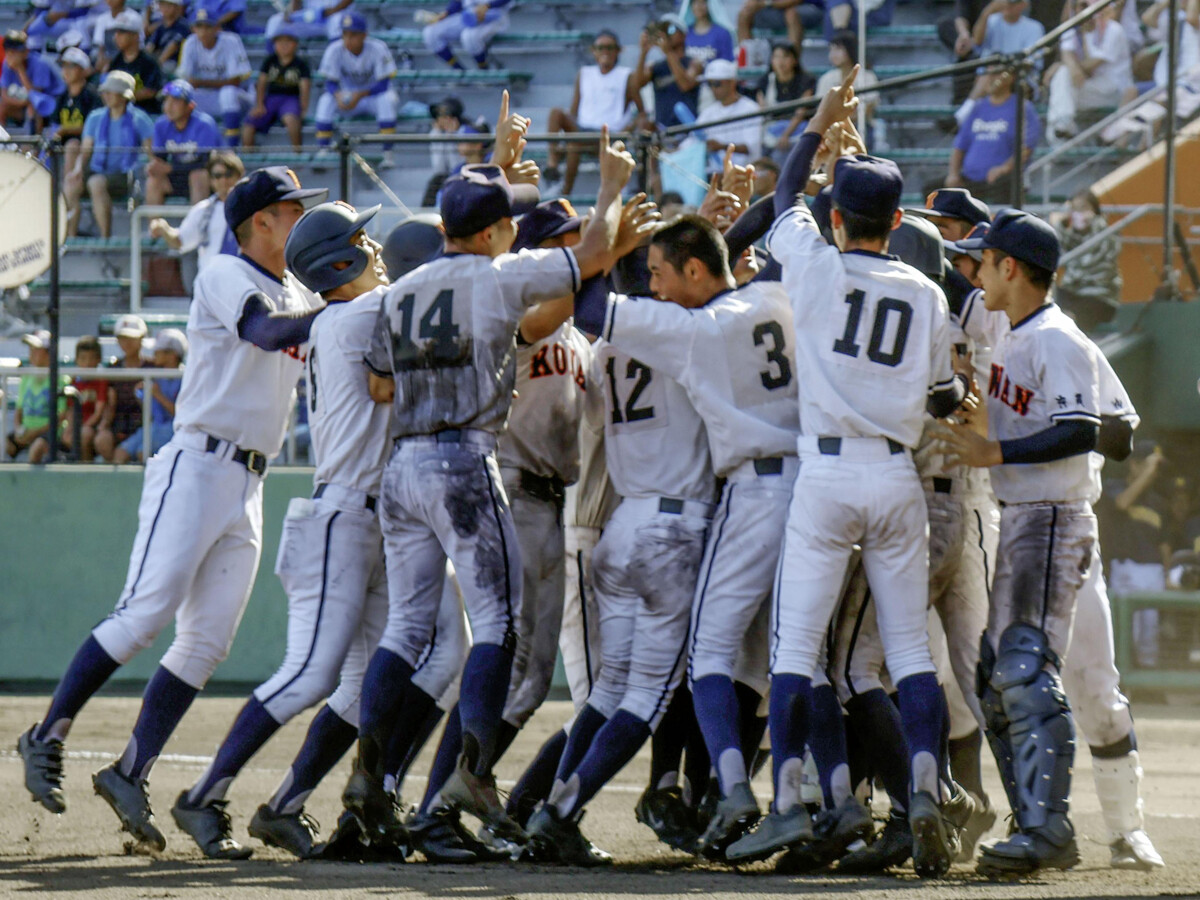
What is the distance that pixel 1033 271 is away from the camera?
497 centimetres

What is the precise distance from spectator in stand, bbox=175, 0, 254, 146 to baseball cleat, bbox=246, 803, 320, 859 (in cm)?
997

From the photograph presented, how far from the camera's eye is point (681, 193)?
30.3ft

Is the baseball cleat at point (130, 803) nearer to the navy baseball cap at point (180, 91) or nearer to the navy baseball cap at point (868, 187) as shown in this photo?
the navy baseball cap at point (868, 187)

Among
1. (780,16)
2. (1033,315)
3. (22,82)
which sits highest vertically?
(780,16)

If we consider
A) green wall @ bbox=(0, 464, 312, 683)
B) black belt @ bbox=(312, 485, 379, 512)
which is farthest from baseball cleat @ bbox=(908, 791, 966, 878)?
green wall @ bbox=(0, 464, 312, 683)

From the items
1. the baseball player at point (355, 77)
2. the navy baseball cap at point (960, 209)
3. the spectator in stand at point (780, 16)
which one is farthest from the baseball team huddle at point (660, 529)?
the baseball player at point (355, 77)

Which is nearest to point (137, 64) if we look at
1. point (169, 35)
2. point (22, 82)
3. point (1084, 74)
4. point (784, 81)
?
point (169, 35)

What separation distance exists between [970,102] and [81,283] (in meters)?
5.30

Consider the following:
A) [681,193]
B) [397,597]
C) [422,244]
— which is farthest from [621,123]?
[397,597]

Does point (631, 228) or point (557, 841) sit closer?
point (557, 841)

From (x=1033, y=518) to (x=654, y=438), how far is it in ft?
3.74

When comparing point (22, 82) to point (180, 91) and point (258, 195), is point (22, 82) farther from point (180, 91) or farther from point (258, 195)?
point (258, 195)

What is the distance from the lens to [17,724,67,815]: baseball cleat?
522 cm

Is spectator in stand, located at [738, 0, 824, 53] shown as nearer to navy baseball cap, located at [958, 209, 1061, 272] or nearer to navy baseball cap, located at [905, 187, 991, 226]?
navy baseball cap, located at [905, 187, 991, 226]
